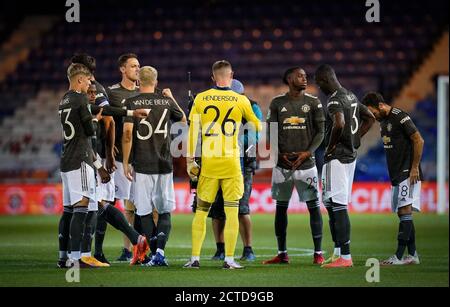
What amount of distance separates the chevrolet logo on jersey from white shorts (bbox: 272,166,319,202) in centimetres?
56

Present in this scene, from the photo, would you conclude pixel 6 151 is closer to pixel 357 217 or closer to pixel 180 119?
pixel 357 217

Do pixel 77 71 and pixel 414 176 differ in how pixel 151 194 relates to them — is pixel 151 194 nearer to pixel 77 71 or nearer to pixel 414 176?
pixel 77 71

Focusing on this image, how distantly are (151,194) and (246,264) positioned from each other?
4.54 ft

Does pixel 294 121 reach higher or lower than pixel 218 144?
higher

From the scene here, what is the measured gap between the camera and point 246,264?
10.9 meters

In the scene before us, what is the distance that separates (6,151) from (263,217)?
27.5ft

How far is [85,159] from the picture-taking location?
33.4 feet

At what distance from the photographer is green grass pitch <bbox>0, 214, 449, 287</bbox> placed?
356 inches

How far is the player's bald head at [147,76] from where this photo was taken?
10.5m

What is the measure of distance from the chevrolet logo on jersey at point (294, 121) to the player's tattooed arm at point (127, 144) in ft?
6.10

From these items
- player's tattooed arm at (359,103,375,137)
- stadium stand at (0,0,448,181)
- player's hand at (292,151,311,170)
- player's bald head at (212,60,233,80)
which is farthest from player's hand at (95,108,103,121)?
stadium stand at (0,0,448,181)

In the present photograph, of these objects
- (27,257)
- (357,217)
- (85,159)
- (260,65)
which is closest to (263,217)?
(357,217)

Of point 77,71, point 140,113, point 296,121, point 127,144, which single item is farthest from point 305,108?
point 77,71

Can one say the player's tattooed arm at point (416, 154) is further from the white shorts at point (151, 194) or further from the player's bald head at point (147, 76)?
the player's bald head at point (147, 76)
